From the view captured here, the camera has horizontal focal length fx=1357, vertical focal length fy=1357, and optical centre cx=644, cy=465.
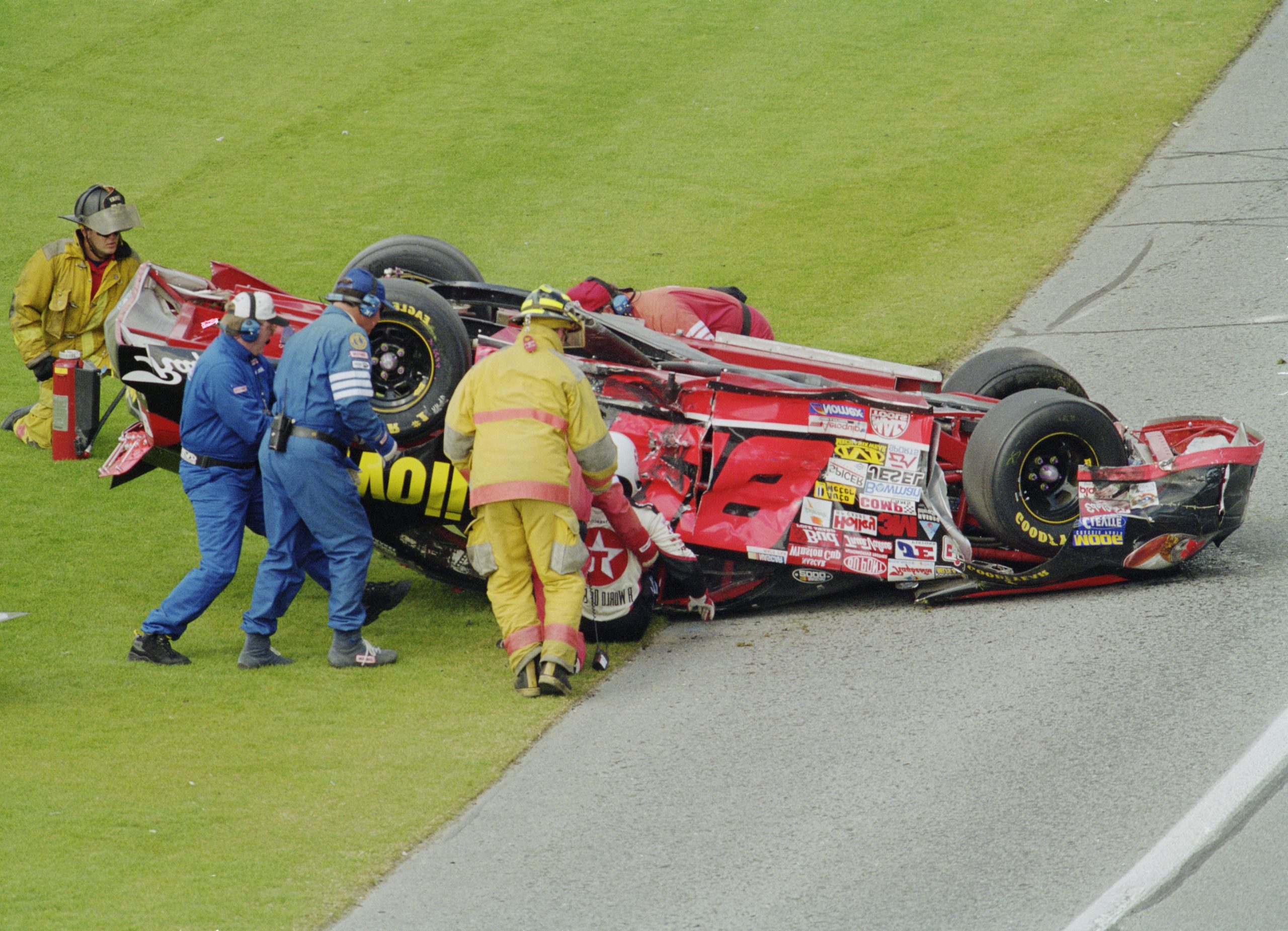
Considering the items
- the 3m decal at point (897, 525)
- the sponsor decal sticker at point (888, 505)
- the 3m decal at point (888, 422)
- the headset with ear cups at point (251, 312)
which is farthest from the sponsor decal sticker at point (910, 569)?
the headset with ear cups at point (251, 312)

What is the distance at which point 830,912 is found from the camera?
474cm

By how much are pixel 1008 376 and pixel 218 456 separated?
4662 millimetres

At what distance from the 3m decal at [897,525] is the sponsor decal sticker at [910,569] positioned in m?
0.14

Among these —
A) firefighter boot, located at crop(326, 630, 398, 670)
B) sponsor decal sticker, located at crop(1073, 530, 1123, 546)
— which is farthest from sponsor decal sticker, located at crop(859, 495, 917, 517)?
firefighter boot, located at crop(326, 630, 398, 670)

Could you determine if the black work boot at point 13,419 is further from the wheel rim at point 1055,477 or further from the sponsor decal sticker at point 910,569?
the wheel rim at point 1055,477

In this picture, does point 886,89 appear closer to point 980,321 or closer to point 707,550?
point 980,321

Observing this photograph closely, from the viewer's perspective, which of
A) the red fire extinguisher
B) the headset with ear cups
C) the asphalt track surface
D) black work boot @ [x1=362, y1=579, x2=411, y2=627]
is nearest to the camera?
the asphalt track surface

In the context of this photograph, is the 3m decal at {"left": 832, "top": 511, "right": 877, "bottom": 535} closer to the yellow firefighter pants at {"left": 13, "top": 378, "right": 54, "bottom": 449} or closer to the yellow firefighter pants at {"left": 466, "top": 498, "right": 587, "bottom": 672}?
the yellow firefighter pants at {"left": 466, "top": 498, "right": 587, "bottom": 672}

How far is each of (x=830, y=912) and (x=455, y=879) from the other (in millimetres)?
1410

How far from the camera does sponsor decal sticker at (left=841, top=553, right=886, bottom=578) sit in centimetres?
735

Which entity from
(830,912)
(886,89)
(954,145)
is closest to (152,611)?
(830,912)

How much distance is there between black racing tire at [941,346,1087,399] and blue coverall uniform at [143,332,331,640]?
13.6ft

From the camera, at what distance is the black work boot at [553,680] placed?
6.64 m

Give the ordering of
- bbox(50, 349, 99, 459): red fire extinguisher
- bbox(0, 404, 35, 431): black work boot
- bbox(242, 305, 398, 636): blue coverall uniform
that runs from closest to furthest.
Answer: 1. bbox(242, 305, 398, 636): blue coverall uniform
2. bbox(50, 349, 99, 459): red fire extinguisher
3. bbox(0, 404, 35, 431): black work boot
